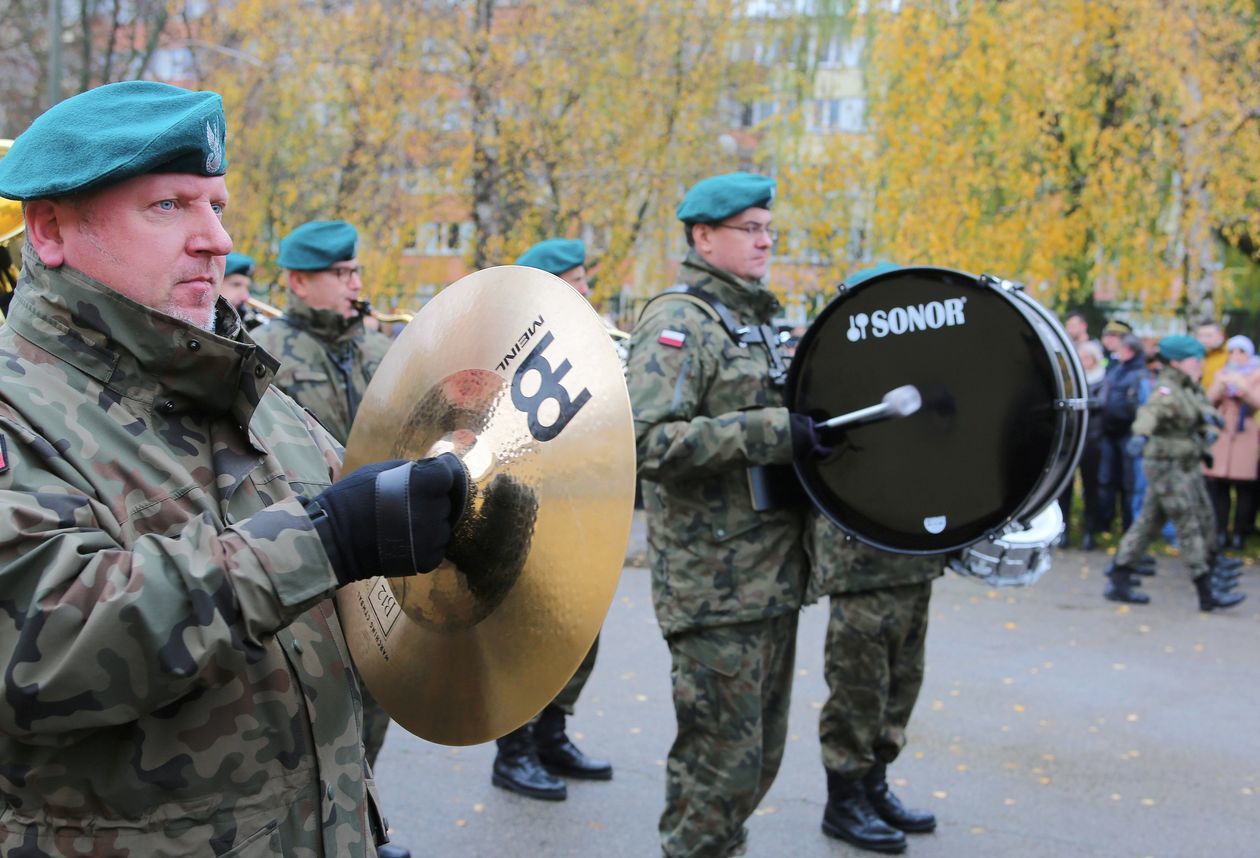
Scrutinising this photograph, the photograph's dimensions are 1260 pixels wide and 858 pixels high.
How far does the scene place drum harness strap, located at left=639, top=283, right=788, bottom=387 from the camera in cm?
359

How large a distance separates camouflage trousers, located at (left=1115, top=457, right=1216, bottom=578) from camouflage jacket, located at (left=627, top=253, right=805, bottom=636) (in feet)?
18.8

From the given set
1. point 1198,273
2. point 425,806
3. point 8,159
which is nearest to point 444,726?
point 8,159

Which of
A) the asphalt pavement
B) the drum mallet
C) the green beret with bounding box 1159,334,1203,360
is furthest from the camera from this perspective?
the green beret with bounding box 1159,334,1203,360

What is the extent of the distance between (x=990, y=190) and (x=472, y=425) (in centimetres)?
1552

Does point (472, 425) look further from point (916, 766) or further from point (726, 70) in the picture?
point (726, 70)

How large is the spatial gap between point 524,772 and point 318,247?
2.35 metres

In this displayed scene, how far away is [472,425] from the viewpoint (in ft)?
5.48

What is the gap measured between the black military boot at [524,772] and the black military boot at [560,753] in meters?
0.08

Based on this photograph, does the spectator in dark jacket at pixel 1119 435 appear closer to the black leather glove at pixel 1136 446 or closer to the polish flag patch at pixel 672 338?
the black leather glove at pixel 1136 446

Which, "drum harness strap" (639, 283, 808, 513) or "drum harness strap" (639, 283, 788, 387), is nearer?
"drum harness strap" (639, 283, 808, 513)

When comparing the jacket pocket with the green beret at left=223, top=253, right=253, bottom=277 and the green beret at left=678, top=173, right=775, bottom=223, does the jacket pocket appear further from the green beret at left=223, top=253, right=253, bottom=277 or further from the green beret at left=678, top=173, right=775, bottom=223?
the green beret at left=223, top=253, right=253, bottom=277

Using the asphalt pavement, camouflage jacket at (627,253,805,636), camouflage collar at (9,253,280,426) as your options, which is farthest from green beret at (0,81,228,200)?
the asphalt pavement

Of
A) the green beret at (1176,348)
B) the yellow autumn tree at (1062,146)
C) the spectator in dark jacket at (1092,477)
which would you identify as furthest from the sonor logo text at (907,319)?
the yellow autumn tree at (1062,146)

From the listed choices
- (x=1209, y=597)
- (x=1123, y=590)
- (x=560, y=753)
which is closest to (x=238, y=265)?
(x=560, y=753)
